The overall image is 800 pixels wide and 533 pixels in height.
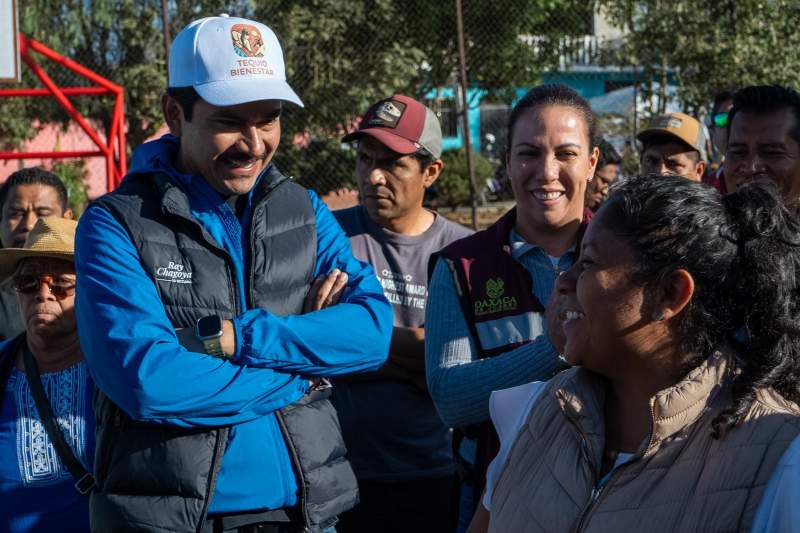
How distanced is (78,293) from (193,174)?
48 centimetres

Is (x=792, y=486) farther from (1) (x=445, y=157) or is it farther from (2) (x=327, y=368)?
(1) (x=445, y=157)

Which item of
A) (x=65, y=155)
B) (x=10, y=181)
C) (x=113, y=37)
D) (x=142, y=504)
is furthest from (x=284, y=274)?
(x=113, y=37)

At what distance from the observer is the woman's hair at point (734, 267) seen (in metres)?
2.16

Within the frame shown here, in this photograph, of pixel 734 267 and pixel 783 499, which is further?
pixel 734 267

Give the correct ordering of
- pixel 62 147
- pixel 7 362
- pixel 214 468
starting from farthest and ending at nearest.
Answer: pixel 62 147 → pixel 7 362 → pixel 214 468

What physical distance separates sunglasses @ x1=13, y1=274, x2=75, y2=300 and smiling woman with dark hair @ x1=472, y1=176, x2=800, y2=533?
6.40ft

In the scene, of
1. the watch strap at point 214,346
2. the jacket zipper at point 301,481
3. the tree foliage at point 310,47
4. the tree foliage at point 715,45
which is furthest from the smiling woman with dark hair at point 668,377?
the tree foliage at point 715,45

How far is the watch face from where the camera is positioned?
268 centimetres

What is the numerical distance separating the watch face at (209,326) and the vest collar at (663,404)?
940 millimetres

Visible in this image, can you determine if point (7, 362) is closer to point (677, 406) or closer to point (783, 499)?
point (677, 406)

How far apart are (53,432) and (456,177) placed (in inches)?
676

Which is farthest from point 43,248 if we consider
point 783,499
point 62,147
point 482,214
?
point 62,147

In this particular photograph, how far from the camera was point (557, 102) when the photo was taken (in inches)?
128

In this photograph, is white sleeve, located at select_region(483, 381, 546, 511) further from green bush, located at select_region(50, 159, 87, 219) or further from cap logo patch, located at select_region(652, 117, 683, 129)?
green bush, located at select_region(50, 159, 87, 219)
